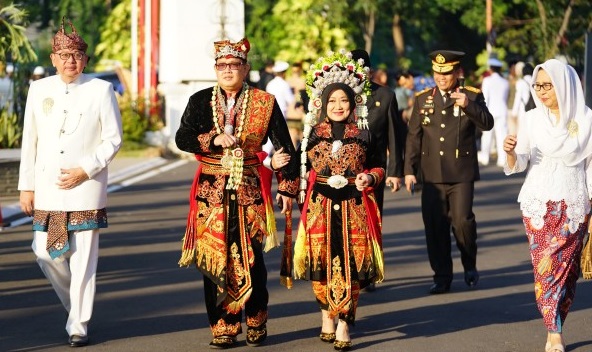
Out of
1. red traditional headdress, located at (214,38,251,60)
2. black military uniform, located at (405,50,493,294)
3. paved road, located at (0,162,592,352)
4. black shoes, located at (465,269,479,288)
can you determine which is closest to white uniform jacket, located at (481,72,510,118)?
paved road, located at (0,162,592,352)

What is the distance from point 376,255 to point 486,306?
6.54 ft

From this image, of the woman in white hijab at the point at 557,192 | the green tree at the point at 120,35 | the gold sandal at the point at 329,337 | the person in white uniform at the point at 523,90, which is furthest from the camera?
the green tree at the point at 120,35

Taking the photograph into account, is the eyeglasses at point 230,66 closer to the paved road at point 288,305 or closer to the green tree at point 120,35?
the paved road at point 288,305

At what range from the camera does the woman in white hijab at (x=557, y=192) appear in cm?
939

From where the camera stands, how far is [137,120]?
29109 mm

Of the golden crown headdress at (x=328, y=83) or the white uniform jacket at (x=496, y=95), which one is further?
the white uniform jacket at (x=496, y=95)

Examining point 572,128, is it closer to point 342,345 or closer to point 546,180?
point 546,180

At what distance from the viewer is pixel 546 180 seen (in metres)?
9.51

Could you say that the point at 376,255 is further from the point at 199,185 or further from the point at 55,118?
the point at 55,118

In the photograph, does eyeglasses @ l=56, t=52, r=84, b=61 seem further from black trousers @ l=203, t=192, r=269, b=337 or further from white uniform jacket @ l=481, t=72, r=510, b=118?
white uniform jacket @ l=481, t=72, r=510, b=118

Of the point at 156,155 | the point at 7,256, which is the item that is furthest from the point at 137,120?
the point at 7,256

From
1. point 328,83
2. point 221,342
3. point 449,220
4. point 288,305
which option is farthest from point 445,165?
point 221,342

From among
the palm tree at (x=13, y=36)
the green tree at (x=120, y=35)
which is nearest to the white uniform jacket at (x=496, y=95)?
the palm tree at (x=13, y=36)

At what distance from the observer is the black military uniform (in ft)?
40.5
